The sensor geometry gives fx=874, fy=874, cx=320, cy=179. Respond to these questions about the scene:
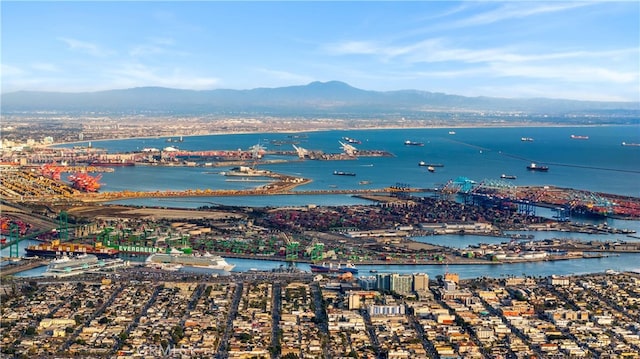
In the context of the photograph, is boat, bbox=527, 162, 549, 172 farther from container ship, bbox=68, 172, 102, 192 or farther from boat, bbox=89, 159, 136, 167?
container ship, bbox=68, 172, 102, 192

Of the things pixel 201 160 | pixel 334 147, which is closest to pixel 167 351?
pixel 201 160

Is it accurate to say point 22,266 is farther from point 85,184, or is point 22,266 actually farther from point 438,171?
point 438,171

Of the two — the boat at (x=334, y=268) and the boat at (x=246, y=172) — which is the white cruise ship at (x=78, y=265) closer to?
the boat at (x=334, y=268)

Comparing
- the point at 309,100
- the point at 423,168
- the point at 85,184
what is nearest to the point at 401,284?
the point at 85,184

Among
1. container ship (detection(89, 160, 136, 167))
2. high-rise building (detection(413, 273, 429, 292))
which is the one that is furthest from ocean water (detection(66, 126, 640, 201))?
high-rise building (detection(413, 273, 429, 292))

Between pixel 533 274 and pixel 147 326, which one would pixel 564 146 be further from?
pixel 147 326

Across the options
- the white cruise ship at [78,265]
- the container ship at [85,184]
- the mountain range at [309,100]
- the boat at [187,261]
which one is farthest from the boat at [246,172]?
the mountain range at [309,100]
